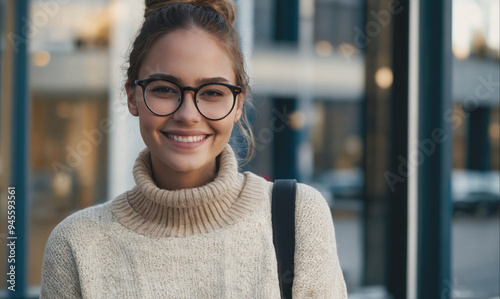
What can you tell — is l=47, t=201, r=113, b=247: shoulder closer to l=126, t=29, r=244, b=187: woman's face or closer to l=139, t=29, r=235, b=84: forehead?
l=126, t=29, r=244, b=187: woman's face

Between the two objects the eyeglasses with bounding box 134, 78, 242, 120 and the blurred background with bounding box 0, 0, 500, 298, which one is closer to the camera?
the eyeglasses with bounding box 134, 78, 242, 120

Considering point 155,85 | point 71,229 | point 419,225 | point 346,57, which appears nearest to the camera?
point 155,85

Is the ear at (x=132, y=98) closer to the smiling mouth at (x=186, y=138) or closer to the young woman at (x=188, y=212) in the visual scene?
the young woman at (x=188, y=212)

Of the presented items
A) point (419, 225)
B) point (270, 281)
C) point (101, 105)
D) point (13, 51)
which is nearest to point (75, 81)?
point (101, 105)

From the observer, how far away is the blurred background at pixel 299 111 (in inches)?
138

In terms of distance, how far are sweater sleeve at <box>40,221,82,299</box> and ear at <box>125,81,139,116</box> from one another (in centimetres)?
38

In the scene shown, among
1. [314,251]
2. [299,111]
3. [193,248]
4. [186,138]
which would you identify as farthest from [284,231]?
[299,111]

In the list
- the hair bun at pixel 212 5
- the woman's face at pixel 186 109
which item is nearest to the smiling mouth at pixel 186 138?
the woman's face at pixel 186 109

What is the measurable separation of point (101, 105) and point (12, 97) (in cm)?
69

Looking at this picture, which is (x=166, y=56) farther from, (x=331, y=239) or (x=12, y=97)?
(x=12, y=97)

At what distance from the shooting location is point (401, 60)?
401cm

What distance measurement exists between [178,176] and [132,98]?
25cm

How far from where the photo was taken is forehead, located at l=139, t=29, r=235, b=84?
1378 millimetres

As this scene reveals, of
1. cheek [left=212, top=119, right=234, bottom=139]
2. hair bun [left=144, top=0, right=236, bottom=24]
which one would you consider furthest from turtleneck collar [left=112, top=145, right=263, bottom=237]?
hair bun [left=144, top=0, right=236, bottom=24]
